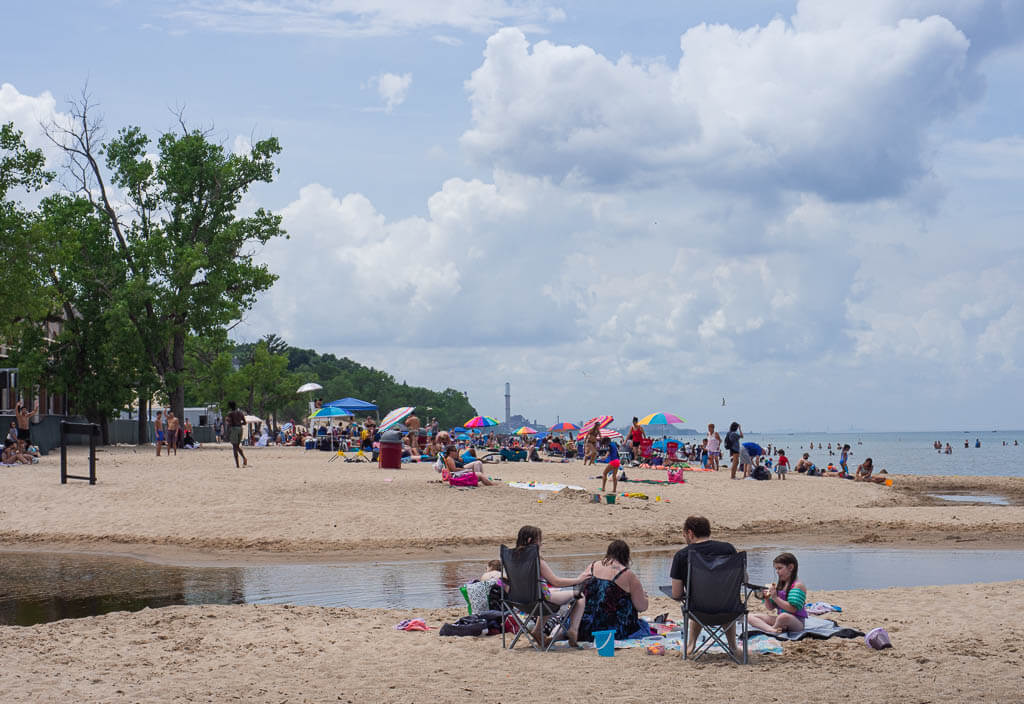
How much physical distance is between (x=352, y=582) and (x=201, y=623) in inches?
111

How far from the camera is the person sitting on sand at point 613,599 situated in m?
8.29

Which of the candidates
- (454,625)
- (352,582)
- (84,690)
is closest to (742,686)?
(454,625)

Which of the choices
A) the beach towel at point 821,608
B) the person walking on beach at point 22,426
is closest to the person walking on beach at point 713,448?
the person walking on beach at point 22,426

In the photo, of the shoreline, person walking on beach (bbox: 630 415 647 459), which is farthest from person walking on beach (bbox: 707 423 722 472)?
the shoreline

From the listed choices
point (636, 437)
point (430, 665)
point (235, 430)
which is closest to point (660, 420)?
point (636, 437)

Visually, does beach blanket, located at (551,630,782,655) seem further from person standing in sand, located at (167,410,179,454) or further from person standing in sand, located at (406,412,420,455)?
person standing in sand, located at (167,410,179,454)

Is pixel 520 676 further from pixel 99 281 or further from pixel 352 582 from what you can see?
pixel 99 281

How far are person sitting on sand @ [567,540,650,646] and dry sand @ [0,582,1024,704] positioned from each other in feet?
1.31

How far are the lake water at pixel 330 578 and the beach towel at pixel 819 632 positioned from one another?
295 centimetres

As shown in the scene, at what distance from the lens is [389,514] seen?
56.1 ft

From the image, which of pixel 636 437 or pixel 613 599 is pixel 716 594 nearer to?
pixel 613 599

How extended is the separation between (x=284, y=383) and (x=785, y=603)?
71412 mm

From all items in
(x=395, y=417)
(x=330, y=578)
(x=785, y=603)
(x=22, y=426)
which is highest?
(x=395, y=417)

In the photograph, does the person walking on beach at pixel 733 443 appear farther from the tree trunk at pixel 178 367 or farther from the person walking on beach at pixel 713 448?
the tree trunk at pixel 178 367
